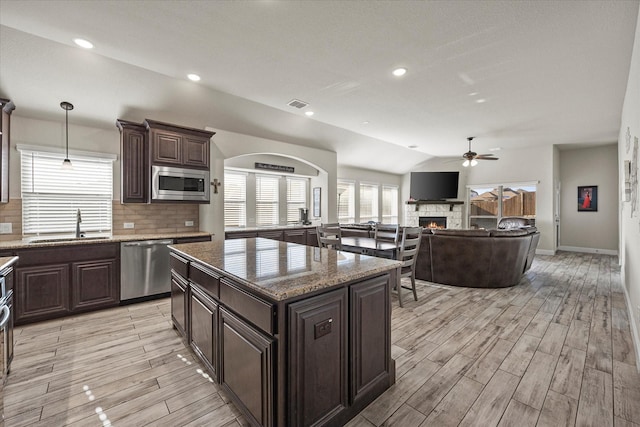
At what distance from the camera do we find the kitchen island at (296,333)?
1436 millimetres

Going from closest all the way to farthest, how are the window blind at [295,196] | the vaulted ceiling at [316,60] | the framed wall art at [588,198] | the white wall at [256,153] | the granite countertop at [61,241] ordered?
the vaulted ceiling at [316,60] < the granite countertop at [61,241] < the white wall at [256,153] < the window blind at [295,196] < the framed wall art at [588,198]

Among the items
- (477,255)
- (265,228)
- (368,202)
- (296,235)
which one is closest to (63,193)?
(265,228)

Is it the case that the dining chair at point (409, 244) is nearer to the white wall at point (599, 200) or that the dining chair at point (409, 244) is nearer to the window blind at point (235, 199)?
the window blind at point (235, 199)

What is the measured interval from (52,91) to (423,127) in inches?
237

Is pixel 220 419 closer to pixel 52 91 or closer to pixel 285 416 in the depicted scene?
pixel 285 416

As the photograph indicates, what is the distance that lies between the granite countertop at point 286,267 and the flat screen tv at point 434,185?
24.9 ft

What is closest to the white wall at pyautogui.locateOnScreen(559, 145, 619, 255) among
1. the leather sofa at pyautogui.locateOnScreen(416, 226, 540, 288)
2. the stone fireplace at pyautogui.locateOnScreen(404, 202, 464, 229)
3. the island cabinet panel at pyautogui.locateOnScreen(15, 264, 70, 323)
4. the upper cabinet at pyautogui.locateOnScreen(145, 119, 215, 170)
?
the stone fireplace at pyautogui.locateOnScreen(404, 202, 464, 229)

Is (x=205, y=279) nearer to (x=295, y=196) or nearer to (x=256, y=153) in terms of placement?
(x=256, y=153)

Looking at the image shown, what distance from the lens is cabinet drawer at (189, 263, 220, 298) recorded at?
1918 millimetres

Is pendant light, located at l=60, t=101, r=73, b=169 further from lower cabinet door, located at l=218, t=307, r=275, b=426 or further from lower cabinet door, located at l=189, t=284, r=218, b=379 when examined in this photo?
lower cabinet door, located at l=218, t=307, r=275, b=426

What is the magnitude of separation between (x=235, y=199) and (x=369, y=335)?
5.00 m

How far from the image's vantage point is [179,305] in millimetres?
2762

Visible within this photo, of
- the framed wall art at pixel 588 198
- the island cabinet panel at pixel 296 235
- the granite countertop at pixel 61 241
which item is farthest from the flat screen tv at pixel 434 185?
the granite countertop at pixel 61 241

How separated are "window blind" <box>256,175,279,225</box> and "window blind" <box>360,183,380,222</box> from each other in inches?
135
